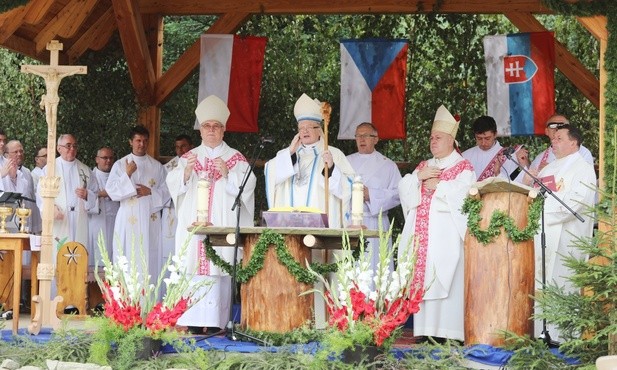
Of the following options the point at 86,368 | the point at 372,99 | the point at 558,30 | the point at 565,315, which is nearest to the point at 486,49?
the point at 372,99

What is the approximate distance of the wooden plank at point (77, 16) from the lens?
13039mm

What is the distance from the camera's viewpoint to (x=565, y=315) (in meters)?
8.28

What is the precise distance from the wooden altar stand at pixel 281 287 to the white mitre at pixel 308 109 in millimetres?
1411

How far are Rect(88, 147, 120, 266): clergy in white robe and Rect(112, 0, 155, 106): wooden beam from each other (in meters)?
0.81

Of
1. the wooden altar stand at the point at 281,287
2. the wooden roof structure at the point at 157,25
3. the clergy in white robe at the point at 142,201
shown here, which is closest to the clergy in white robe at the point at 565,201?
the wooden altar stand at the point at 281,287

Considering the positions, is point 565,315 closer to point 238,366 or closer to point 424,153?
point 238,366

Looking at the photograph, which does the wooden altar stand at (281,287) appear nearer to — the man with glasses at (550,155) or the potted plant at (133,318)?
the potted plant at (133,318)

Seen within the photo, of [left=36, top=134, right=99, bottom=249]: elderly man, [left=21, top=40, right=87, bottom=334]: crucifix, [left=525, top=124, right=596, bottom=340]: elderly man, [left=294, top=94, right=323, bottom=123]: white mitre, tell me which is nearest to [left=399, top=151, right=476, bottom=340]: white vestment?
[left=525, top=124, right=596, bottom=340]: elderly man

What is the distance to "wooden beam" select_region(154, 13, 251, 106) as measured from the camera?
14055 mm

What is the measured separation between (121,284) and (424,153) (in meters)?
7.27

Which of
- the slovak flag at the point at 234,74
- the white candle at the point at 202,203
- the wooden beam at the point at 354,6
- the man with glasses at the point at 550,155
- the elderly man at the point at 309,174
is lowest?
the white candle at the point at 202,203

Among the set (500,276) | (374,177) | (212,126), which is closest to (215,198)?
(212,126)

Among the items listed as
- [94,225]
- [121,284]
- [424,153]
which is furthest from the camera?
[424,153]

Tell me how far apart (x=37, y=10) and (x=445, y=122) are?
4.48 m
